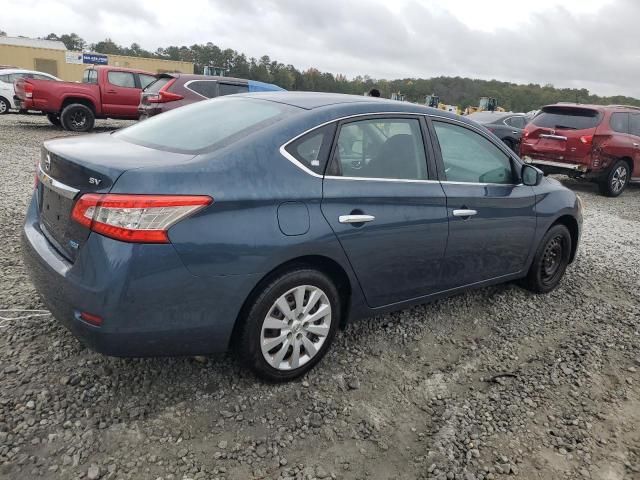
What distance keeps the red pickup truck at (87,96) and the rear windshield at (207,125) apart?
1032cm

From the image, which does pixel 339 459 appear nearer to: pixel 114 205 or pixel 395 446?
pixel 395 446

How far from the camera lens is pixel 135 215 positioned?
221cm

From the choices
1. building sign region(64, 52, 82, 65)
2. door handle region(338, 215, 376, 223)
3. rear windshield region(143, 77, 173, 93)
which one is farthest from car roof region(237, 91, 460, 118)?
building sign region(64, 52, 82, 65)

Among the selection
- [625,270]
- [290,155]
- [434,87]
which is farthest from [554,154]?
[434,87]

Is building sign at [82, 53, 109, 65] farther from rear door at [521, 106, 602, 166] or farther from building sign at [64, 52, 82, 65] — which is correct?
rear door at [521, 106, 602, 166]

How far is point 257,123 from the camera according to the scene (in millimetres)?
2826

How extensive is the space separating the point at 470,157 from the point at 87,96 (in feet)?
38.3

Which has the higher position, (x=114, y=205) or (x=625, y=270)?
(x=114, y=205)

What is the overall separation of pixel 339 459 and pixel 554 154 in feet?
28.7

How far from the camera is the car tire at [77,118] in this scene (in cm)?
1239

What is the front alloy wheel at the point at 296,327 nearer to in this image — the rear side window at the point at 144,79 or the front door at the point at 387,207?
the front door at the point at 387,207

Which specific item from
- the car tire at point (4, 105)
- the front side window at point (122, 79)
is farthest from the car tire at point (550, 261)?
the car tire at point (4, 105)

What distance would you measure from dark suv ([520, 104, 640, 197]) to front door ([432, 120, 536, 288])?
20.3 feet

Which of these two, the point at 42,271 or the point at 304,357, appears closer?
the point at 42,271
